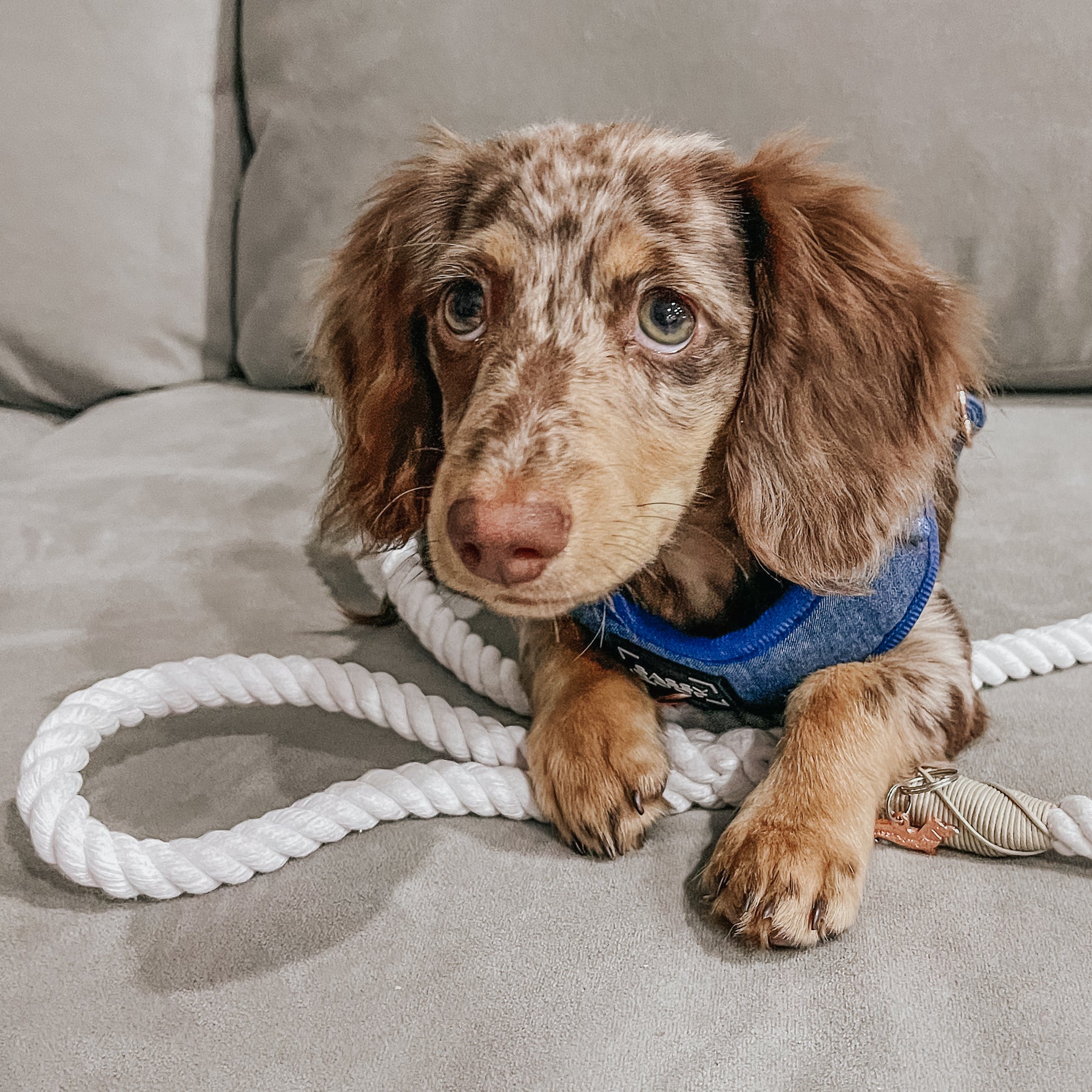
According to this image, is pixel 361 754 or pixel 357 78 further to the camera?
pixel 357 78

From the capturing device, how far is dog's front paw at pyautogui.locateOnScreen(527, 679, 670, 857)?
117 cm

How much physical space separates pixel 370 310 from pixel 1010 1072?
4.11 feet

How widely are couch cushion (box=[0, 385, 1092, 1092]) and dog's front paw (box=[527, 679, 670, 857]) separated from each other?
0.03 m

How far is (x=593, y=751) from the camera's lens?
124 cm

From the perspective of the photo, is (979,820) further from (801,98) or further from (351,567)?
(801,98)

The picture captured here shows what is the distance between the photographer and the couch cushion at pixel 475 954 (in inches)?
35.5

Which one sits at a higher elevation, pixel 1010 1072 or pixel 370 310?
pixel 370 310

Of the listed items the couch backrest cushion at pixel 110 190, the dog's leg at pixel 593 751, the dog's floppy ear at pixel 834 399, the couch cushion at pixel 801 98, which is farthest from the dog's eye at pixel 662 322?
the couch backrest cushion at pixel 110 190

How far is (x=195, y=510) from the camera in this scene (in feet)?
7.10

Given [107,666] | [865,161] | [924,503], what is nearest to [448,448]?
[924,503]

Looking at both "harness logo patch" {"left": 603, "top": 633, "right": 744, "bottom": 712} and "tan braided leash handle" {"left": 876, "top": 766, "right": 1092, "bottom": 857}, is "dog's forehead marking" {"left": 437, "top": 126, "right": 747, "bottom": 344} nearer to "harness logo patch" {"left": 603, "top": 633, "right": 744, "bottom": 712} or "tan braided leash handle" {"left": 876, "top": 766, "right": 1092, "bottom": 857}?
"harness logo patch" {"left": 603, "top": 633, "right": 744, "bottom": 712}

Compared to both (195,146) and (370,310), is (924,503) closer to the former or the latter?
(370,310)

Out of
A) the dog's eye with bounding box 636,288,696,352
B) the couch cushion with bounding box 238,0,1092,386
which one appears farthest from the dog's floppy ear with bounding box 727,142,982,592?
the couch cushion with bounding box 238,0,1092,386

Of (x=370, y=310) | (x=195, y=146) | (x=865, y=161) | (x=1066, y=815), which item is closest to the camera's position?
(x=1066, y=815)
